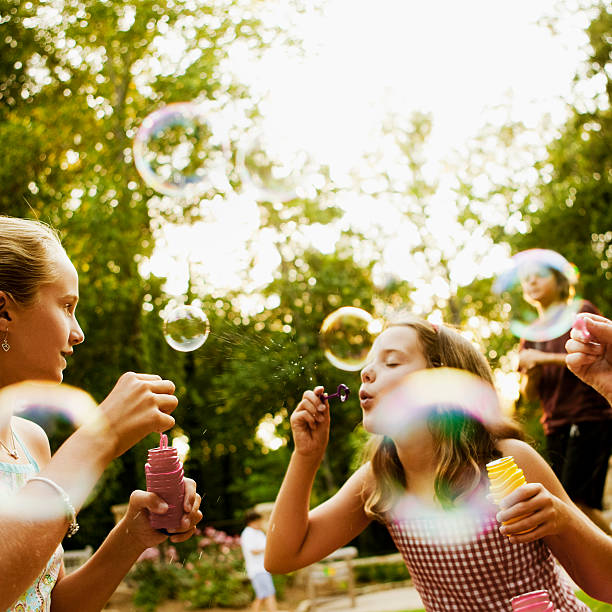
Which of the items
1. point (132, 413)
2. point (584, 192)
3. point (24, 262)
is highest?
point (24, 262)

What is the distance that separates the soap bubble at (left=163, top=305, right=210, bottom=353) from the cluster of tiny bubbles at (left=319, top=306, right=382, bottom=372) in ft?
2.15

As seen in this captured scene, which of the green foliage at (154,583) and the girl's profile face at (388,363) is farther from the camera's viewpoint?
the green foliage at (154,583)

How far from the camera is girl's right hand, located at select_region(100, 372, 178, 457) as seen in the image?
143cm

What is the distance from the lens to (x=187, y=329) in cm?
332

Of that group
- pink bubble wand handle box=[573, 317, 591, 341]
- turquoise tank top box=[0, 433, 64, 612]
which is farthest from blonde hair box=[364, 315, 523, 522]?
turquoise tank top box=[0, 433, 64, 612]

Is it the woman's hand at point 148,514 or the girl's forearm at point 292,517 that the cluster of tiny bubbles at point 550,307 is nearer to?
the girl's forearm at point 292,517

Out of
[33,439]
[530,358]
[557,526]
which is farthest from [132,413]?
[530,358]

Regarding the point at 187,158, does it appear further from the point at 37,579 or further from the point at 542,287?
the point at 37,579

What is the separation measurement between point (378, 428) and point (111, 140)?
12845 mm

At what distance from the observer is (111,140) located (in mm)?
13742

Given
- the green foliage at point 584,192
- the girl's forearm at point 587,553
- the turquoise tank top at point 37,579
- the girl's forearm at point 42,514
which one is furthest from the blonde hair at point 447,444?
the green foliage at point 584,192

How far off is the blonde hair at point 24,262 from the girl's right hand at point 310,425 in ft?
2.82

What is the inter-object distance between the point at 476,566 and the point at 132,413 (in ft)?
3.92

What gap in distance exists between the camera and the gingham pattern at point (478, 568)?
2.02 metres
